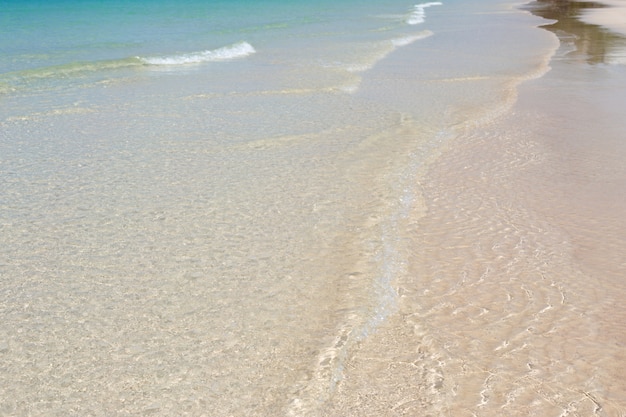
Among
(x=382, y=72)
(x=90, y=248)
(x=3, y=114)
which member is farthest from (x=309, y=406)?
(x=382, y=72)

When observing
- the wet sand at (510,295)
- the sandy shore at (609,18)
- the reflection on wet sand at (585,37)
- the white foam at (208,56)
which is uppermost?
the wet sand at (510,295)

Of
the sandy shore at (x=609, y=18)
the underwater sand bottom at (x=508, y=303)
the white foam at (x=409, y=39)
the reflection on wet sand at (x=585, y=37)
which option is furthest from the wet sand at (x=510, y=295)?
the sandy shore at (x=609, y=18)

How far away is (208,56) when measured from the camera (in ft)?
61.9

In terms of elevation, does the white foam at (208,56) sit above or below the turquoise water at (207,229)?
below

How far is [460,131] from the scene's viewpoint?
905cm

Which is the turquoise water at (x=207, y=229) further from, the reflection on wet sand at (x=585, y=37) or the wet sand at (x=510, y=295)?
the reflection on wet sand at (x=585, y=37)

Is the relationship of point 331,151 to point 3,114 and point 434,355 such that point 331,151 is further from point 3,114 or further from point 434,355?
point 3,114

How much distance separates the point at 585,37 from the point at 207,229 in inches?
822

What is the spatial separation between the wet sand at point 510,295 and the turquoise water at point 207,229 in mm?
203

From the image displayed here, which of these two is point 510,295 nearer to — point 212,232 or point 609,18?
point 212,232

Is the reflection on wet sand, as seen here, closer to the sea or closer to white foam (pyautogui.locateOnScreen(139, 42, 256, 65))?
the sea

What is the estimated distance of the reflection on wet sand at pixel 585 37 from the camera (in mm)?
17812

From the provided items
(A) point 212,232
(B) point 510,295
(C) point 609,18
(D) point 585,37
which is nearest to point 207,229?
(A) point 212,232

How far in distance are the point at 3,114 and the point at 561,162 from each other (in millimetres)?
7854
